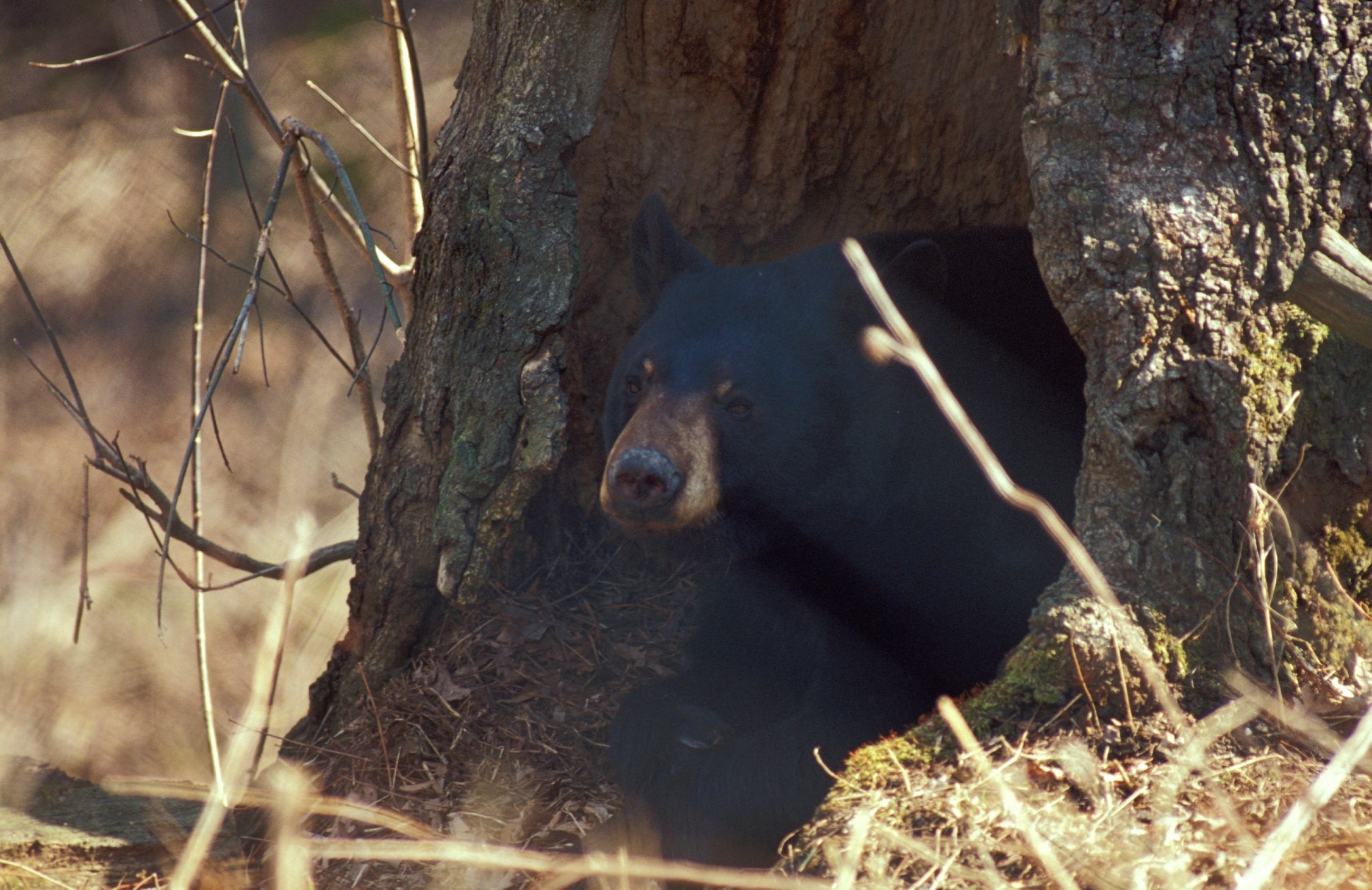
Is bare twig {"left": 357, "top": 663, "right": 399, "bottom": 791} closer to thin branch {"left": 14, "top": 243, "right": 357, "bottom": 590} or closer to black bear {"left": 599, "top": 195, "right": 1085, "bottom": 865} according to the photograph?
thin branch {"left": 14, "top": 243, "right": 357, "bottom": 590}

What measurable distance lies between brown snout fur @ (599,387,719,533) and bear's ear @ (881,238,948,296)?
0.73 meters

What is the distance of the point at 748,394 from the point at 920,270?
670 millimetres

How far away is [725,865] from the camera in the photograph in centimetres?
A: 279

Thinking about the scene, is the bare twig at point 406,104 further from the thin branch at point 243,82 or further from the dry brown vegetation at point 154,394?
the dry brown vegetation at point 154,394

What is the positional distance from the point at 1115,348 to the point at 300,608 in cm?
658

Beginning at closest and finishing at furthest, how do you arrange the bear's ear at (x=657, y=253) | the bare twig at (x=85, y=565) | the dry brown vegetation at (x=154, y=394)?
the bare twig at (x=85, y=565) → the bear's ear at (x=657, y=253) → the dry brown vegetation at (x=154, y=394)

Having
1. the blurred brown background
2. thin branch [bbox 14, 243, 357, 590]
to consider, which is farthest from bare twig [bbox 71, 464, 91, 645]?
the blurred brown background

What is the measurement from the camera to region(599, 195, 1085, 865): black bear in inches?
114

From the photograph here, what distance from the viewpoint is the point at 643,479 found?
2836 millimetres

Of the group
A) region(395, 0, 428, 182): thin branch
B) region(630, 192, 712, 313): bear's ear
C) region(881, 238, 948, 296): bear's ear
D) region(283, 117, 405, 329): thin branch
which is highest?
region(395, 0, 428, 182): thin branch

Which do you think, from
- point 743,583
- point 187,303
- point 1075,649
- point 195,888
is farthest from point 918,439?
point 187,303

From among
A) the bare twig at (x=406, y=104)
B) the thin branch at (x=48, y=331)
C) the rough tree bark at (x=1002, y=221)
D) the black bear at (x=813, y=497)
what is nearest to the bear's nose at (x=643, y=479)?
the black bear at (x=813, y=497)

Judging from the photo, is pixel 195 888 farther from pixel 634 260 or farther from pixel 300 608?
pixel 300 608

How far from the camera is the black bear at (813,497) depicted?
2.89 m
